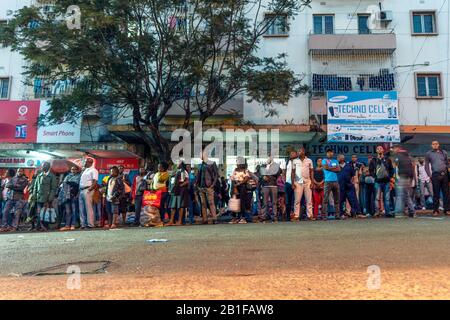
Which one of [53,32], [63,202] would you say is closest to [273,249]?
[63,202]

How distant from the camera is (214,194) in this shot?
1116 centimetres

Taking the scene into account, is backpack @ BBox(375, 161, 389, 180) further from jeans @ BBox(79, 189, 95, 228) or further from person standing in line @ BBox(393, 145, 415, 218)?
jeans @ BBox(79, 189, 95, 228)

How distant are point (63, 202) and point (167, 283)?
313 inches

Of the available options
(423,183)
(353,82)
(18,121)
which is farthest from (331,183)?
(18,121)

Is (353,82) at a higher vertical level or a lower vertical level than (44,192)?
higher

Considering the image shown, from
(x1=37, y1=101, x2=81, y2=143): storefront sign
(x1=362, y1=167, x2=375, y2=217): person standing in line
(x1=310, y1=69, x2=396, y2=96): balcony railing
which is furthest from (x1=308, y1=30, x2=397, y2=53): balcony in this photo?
(x1=37, y1=101, x2=81, y2=143): storefront sign

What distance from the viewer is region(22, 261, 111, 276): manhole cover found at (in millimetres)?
4457

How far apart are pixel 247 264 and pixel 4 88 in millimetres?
19825

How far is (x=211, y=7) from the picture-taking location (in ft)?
41.8

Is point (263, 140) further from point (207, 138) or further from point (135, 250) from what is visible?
point (135, 250)

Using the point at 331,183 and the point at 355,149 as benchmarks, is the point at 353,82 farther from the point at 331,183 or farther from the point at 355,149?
the point at 331,183

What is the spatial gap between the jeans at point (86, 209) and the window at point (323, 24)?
14.5 m

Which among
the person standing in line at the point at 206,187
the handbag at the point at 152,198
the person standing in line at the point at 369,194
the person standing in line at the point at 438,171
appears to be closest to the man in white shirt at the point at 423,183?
the person standing in line at the point at 438,171

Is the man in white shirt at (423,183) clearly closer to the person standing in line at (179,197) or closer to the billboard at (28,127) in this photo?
the person standing in line at (179,197)
